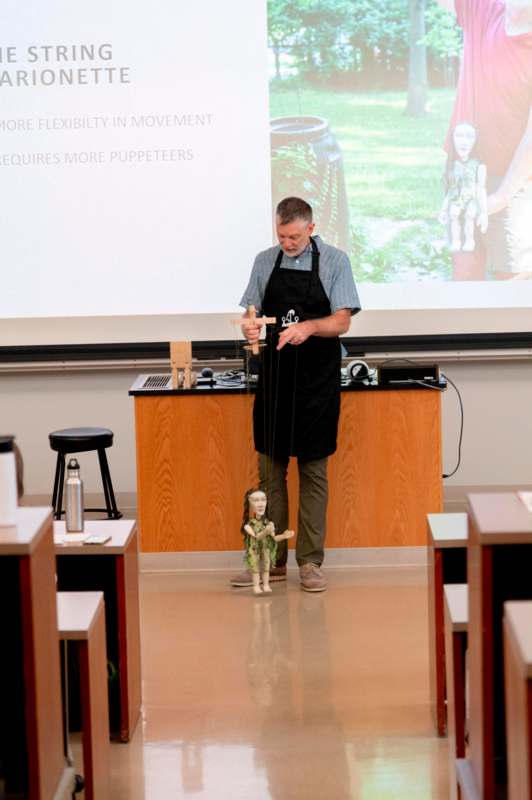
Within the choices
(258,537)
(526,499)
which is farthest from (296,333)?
(526,499)

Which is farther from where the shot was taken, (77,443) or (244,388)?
(77,443)

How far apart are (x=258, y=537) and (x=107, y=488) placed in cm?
119

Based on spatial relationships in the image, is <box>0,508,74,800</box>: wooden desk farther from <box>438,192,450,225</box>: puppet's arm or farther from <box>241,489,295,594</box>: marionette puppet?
<box>438,192,450,225</box>: puppet's arm

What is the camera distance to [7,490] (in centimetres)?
251

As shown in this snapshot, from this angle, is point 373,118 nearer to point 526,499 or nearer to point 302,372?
point 302,372

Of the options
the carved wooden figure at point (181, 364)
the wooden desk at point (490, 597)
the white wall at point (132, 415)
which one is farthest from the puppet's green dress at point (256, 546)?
the wooden desk at point (490, 597)

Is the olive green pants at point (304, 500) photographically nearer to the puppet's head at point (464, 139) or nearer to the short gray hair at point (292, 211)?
the short gray hair at point (292, 211)

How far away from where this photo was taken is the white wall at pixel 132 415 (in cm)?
706

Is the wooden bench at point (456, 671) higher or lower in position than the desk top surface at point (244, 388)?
lower

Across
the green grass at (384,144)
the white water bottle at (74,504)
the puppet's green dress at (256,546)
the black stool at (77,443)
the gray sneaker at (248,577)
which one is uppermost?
the green grass at (384,144)

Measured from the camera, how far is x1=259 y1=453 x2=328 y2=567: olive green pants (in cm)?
539

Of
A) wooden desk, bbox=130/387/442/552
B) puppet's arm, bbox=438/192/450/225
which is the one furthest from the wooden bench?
puppet's arm, bbox=438/192/450/225

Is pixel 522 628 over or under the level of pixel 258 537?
over

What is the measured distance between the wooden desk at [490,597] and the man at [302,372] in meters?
2.60
